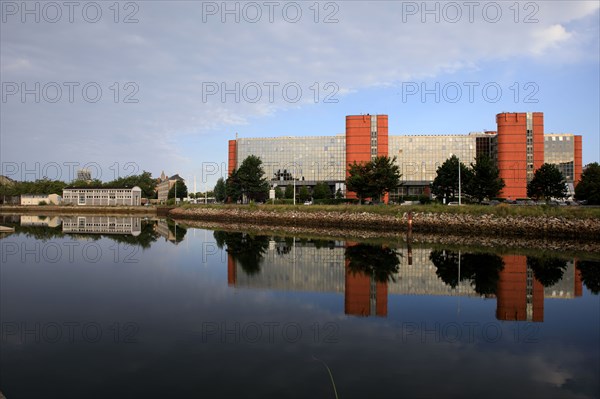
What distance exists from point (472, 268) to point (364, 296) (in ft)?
28.7

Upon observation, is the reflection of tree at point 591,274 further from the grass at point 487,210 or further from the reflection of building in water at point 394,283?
the grass at point 487,210

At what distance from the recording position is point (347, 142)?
94.6m

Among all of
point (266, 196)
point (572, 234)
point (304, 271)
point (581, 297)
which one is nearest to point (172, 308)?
point (304, 271)

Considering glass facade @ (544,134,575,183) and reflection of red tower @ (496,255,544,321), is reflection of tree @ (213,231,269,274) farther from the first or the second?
glass facade @ (544,134,575,183)

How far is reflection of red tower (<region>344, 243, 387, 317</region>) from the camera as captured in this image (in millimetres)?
13123

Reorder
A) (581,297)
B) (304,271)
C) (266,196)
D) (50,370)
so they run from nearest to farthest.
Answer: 1. (50,370)
2. (581,297)
3. (304,271)
4. (266,196)

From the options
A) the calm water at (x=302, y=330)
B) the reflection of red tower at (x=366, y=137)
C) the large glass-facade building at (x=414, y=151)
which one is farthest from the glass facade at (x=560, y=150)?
the calm water at (x=302, y=330)

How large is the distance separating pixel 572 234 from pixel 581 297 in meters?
24.7

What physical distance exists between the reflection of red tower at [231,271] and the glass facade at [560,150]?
309ft

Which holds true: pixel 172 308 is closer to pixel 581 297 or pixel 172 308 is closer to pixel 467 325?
pixel 467 325

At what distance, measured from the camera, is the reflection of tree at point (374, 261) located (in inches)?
771

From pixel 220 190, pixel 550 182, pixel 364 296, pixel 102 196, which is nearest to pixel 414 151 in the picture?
pixel 550 182

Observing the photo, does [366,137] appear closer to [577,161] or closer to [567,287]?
[577,161]

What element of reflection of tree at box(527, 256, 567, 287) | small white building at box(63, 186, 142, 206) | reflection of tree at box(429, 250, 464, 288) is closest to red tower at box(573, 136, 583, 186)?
reflection of tree at box(527, 256, 567, 287)
